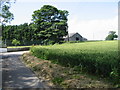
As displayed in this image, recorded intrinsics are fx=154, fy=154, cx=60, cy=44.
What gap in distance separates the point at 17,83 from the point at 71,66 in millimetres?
2624

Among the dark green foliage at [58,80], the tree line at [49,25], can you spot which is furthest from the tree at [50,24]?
the dark green foliage at [58,80]

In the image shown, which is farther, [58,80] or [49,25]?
[49,25]

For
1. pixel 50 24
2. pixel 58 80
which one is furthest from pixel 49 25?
pixel 58 80

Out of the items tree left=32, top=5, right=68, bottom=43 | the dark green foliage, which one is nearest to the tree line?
tree left=32, top=5, right=68, bottom=43

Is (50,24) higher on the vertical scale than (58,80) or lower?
higher

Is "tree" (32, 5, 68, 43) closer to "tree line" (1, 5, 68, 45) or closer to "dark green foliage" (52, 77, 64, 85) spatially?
"tree line" (1, 5, 68, 45)

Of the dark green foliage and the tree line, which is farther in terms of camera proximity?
the tree line

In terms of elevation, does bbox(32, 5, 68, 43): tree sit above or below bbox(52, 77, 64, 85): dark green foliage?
above

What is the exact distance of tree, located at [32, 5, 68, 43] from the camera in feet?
112

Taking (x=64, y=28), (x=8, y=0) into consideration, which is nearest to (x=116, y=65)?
(x=8, y=0)

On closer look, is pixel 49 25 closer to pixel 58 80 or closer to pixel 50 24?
pixel 50 24

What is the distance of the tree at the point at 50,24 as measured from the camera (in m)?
34.1

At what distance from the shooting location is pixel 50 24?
114 ft

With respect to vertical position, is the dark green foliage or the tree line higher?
the tree line
